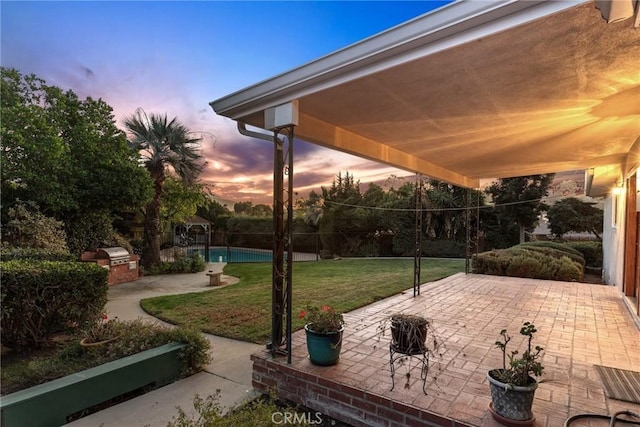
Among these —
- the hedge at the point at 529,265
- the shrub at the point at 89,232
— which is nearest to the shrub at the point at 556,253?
the hedge at the point at 529,265

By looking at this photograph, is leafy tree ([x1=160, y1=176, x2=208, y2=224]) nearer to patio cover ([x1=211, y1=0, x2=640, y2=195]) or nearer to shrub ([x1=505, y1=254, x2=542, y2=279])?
patio cover ([x1=211, y1=0, x2=640, y2=195])

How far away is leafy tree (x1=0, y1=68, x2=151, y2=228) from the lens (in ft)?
25.8

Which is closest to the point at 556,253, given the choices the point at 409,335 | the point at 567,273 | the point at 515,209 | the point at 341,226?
the point at 567,273

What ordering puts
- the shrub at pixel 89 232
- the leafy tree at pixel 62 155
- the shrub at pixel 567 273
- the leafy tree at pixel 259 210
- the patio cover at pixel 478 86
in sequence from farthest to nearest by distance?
the leafy tree at pixel 259 210 < the shrub at pixel 89 232 < the shrub at pixel 567 273 < the leafy tree at pixel 62 155 < the patio cover at pixel 478 86

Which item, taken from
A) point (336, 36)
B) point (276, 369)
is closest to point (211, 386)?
point (276, 369)

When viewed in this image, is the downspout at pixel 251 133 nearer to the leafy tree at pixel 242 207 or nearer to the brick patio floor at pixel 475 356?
the brick patio floor at pixel 475 356

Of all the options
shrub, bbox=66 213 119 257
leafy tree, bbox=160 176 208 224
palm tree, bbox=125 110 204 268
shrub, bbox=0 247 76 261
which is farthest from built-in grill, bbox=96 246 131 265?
shrub, bbox=0 247 76 261

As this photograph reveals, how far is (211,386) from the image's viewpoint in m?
3.14

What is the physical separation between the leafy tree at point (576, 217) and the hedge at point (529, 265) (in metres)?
4.88

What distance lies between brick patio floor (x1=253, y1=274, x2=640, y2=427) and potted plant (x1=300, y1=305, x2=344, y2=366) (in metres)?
0.09

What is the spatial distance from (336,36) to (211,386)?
5146 mm

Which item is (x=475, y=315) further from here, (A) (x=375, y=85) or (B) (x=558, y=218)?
(B) (x=558, y=218)

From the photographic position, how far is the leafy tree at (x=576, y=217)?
13312mm

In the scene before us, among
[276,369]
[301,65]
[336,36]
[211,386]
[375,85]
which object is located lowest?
[211,386]
